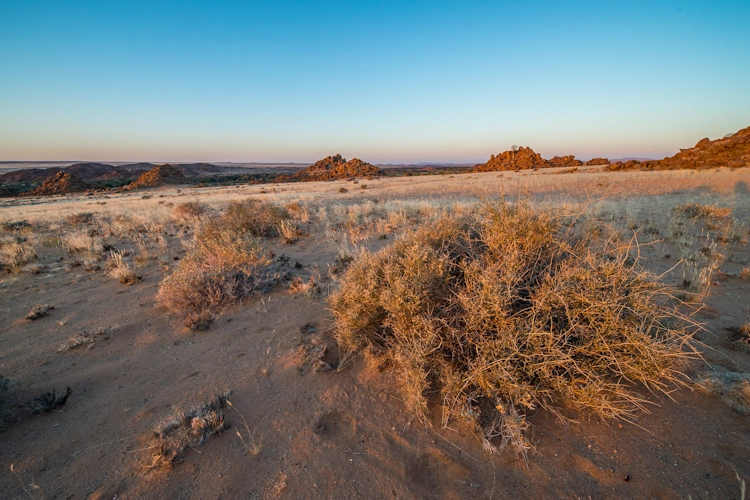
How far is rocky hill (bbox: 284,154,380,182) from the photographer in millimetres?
53019

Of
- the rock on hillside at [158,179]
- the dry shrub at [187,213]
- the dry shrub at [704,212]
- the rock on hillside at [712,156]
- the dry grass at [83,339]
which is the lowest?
the dry grass at [83,339]

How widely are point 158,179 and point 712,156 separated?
64.0 m

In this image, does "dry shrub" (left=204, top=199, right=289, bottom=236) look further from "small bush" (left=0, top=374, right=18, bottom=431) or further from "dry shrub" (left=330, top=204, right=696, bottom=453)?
"dry shrub" (left=330, top=204, right=696, bottom=453)

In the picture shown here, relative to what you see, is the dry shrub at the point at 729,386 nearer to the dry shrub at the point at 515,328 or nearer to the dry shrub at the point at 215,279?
the dry shrub at the point at 515,328

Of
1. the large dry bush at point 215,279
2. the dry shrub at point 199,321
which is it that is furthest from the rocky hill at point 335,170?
the dry shrub at point 199,321

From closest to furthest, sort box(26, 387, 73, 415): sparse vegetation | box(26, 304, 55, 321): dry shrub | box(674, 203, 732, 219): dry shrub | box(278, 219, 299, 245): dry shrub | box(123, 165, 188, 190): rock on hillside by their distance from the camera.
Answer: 1. box(26, 387, 73, 415): sparse vegetation
2. box(26, 304, 55, 321): dry shrub
3. box(278, 219, 299, 245): dry shrub
4. box(674, 203, 732, 219): dry shrub
5. box(123, 165, 188, 190): rock on hillside

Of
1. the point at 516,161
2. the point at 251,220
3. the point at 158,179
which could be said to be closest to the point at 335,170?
the point at 158,179

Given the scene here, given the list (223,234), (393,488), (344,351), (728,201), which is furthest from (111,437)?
(728,201)

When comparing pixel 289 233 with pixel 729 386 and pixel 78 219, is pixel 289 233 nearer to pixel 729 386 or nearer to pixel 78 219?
pixel 729 386

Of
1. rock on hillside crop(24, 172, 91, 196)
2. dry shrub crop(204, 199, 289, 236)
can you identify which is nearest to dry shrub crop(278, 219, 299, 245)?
dry shrub crop(204, 199, 289, 236)

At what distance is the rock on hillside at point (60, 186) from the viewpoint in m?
39.2

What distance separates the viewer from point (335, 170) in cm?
5769

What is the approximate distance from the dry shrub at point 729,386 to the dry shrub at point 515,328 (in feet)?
0.70

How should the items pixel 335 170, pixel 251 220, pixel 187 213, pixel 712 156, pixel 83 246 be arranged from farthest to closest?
1. pixel 335 170
2. pixel 712 156
3. pixel 187 213
4. pixel 251 220
5. pixel 83 246
